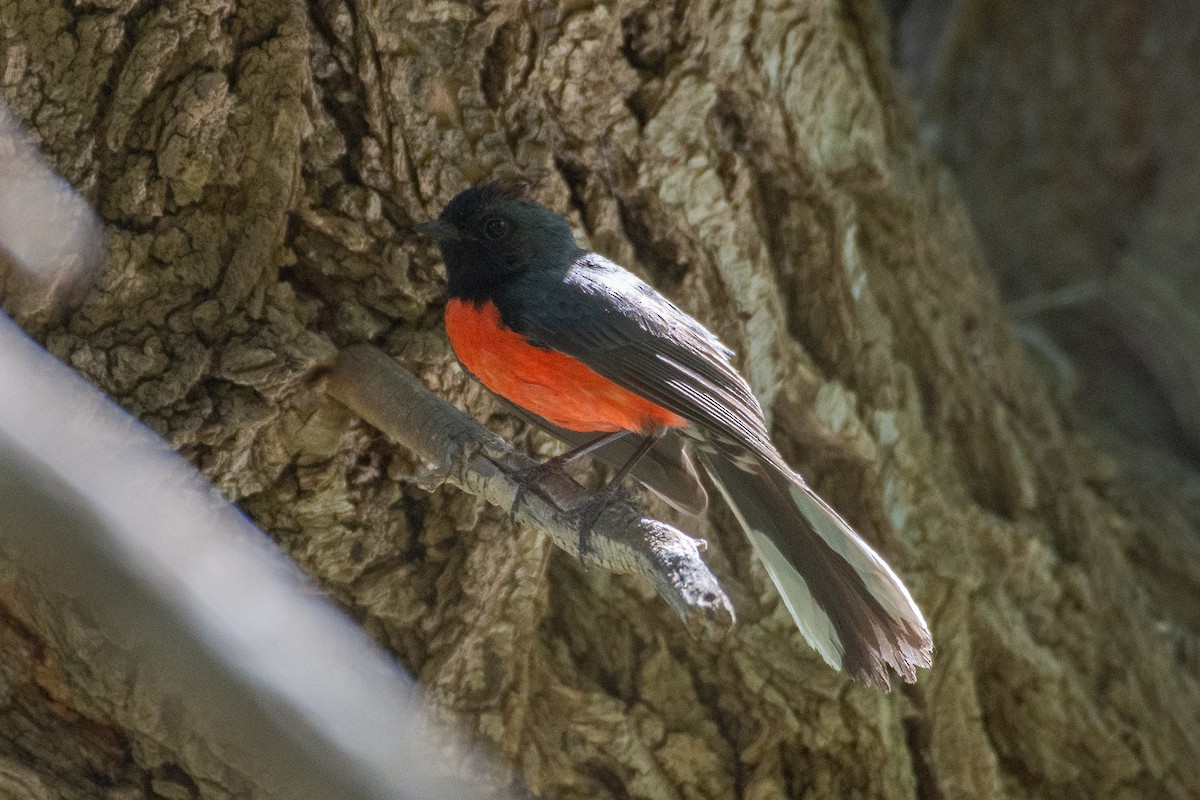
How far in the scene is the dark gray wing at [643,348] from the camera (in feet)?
11.7

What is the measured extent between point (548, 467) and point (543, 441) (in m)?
0.73

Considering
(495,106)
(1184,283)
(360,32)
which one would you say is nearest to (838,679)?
(495,106)

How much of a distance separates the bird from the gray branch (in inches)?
12.2

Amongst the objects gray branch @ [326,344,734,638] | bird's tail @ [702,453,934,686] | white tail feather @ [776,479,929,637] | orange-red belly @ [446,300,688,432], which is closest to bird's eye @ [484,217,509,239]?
orange-red belly @ [446,300,688,432]

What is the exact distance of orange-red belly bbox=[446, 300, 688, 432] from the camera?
11.8 ft

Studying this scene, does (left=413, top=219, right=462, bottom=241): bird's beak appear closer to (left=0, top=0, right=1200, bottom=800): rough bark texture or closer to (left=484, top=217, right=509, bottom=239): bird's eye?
(left=484, top=217, right=509, bottom=239): bird's eye

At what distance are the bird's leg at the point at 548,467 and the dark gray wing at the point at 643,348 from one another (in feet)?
1.04

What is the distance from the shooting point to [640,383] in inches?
141

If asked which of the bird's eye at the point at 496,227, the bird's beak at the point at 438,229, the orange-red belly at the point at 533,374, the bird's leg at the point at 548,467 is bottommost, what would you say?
the bird's leg at the point at 548,467

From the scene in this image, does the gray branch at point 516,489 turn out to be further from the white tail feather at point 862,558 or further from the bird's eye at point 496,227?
the white tail feather at point 862,558

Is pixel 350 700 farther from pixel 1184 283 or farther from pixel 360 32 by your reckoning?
pixel 1184 283

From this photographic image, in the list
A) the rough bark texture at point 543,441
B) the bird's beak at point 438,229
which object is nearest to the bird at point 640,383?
the bird's beak at point 438,229

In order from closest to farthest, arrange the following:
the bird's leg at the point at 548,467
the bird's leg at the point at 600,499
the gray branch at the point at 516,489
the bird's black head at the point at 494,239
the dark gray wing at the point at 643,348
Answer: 1. the gray branch at the point at 516,489
2. the bird's leg at the point at 600,499
3. the bird's leg at the point at 548,467
4. the dark gray wing at the point at 643,348
5. the bird's black head at the point at 494,239

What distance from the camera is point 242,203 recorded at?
3625 mm
